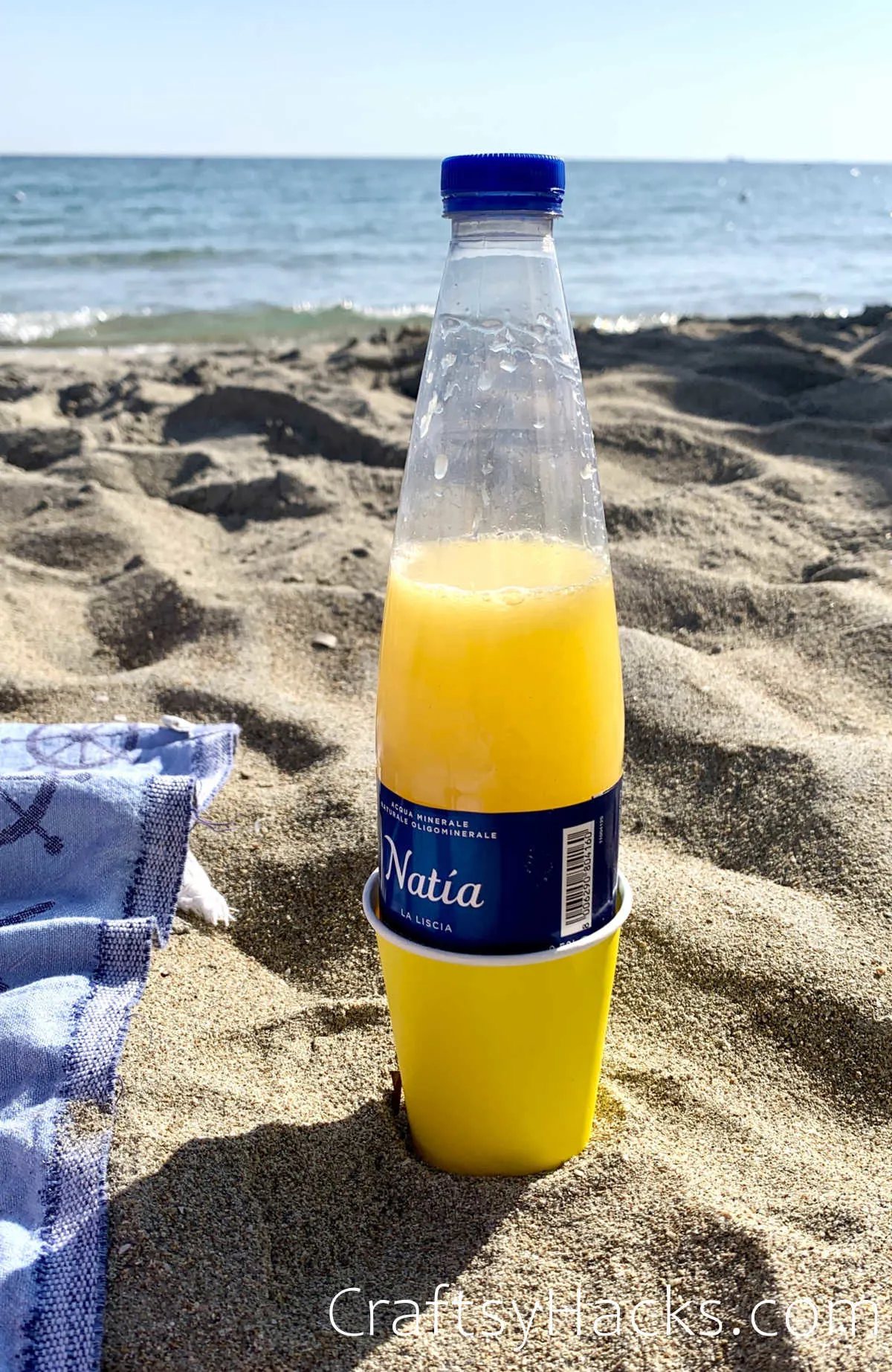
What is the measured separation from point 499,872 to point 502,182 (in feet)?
2.07

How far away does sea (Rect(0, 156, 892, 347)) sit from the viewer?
882 cm

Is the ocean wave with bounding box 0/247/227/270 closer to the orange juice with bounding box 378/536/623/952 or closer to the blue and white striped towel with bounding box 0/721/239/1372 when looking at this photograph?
the blue and white striped towel with bounding box 0/721/239/1372

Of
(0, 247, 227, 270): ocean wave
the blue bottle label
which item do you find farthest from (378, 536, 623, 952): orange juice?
(0, 247, 227, 270): ocean wave

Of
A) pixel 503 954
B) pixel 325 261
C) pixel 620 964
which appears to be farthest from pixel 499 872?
pixel 325 261

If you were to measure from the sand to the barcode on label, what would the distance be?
11.7 inches

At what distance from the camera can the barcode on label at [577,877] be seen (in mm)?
1063

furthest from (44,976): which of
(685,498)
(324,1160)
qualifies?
(685,498)

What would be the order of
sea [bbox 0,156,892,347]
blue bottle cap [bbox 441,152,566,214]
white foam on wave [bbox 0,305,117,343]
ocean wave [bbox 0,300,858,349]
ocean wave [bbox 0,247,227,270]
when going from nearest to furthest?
blue bottle cap [bbox 441,152,566,214] < ocean wave [bbox 0,300,858,349] < white foam on wave [bbox 0,305,117,343] < sea [bbox 0,156,892,347] < ocean wave [bbox 0,247,227,270]

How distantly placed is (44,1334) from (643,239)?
19.2 meters

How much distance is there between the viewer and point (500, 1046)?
1133 mm

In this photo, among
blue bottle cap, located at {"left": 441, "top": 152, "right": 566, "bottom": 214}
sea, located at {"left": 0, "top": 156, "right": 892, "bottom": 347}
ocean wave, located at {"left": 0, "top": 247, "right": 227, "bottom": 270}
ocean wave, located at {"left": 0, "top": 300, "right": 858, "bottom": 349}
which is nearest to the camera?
blue bottle cap, located at {"left": 441, "top": 152, "right": 566, "bottom": 214}

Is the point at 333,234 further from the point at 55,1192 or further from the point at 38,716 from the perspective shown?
the point at 55,1192

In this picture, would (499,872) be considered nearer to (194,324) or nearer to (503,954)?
(503,954)

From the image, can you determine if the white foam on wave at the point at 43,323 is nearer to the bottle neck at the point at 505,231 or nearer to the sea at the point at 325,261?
the sea at the point at 325,261
